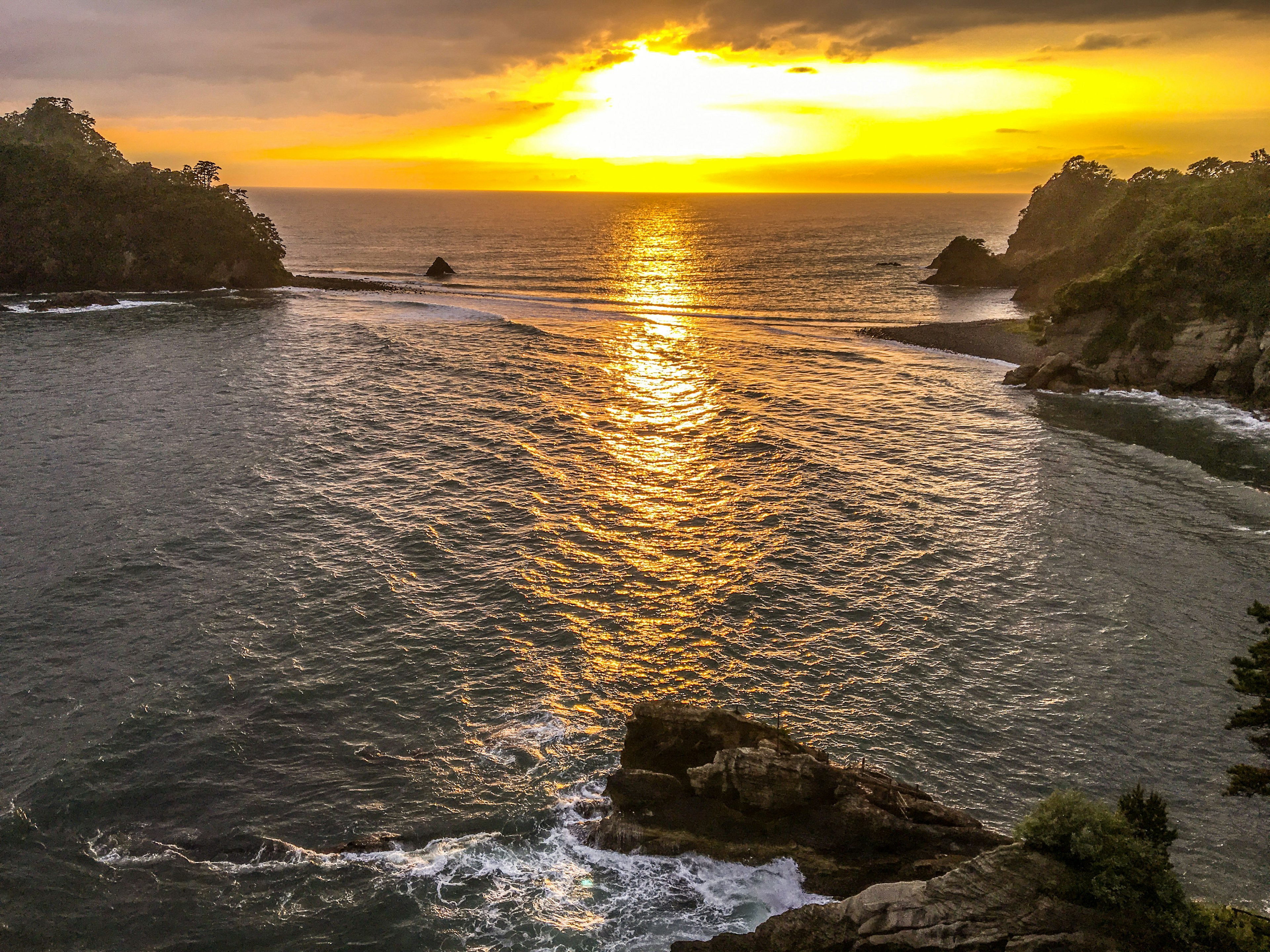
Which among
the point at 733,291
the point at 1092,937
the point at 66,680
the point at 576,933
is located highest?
the point at 733,291

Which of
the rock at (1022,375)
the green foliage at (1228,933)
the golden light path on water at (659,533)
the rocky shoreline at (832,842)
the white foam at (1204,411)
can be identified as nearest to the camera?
the green foliage at (1228,933)

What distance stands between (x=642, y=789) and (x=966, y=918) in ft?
38.2

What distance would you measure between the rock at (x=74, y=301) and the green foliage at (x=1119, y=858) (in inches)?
5234

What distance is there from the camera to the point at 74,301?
113312mm

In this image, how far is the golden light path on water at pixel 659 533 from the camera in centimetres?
3762

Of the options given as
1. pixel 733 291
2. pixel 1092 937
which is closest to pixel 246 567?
pixel 1092 937

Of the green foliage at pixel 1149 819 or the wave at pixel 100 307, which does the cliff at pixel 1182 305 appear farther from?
the wave at pixel 100 307

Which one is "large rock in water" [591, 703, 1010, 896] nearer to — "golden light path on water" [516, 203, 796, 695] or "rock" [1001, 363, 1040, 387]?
"golden light path on water" [516, 203, 796, 695]

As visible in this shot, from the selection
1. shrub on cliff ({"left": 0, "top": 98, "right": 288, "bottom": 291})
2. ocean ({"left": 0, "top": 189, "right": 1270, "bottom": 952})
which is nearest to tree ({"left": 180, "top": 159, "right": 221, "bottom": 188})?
shrub on cliff ({"left": 0, "top": 98, "right": 288, "bottom": 291})

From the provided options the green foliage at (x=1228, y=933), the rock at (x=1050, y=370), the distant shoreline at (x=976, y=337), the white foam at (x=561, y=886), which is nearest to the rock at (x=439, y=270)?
the distant shoreline at (x=976, y=337)

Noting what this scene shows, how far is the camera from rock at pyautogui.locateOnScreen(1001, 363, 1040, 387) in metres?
82.2

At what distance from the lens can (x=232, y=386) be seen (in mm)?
78188

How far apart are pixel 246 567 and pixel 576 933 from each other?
29455mm

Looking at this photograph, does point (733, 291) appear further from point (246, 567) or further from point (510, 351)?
point (246, 567)
